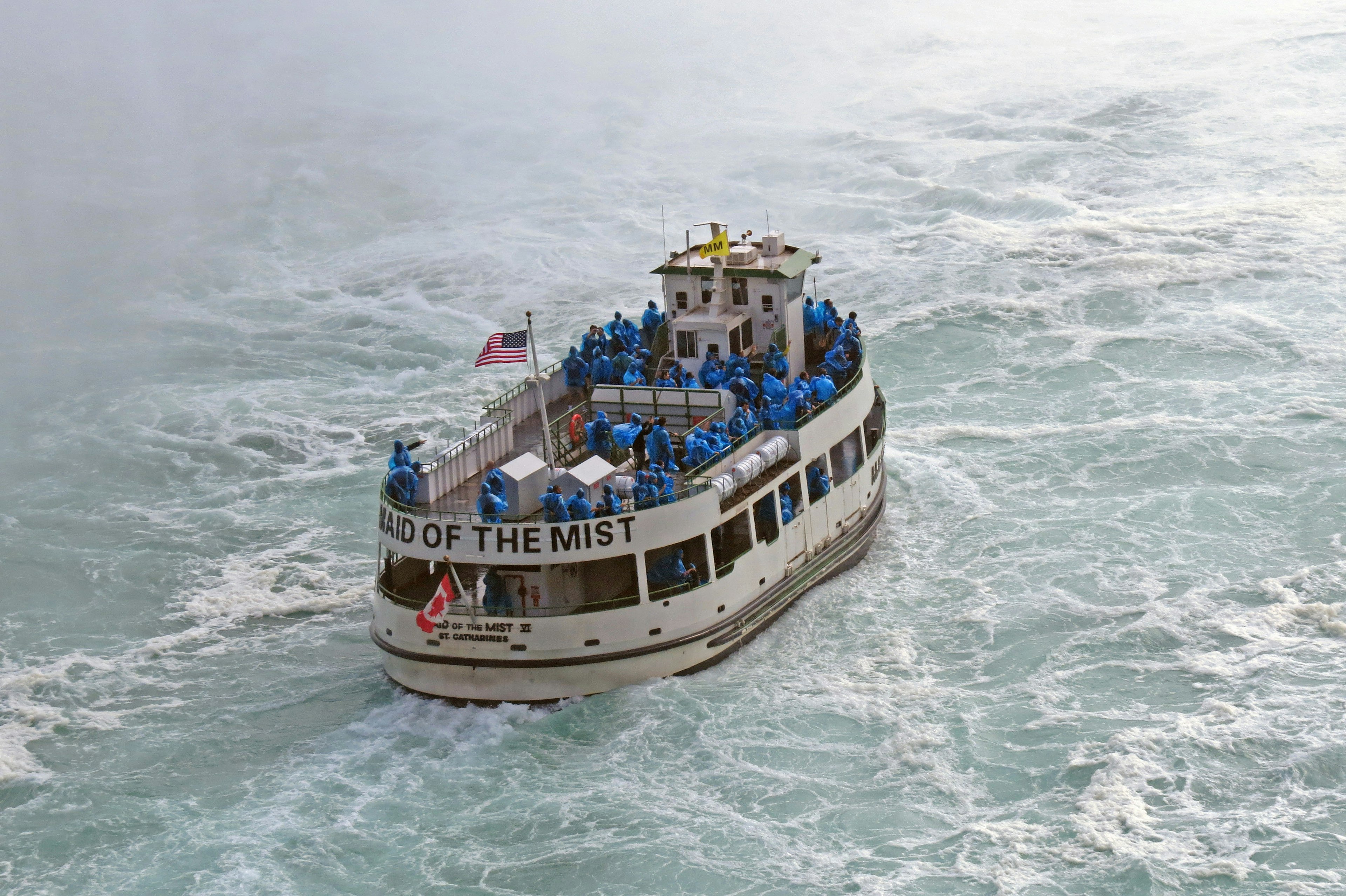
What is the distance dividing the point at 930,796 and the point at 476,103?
207 ft

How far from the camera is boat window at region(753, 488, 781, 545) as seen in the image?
26.9 metres

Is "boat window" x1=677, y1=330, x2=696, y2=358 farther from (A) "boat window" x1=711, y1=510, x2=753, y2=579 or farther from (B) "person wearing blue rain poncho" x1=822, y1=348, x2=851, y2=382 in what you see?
(A) "boat window" x1=711, y1=510, x2=753, y2=579

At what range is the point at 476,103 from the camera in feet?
260

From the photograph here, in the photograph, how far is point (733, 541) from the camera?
26656 millimetres

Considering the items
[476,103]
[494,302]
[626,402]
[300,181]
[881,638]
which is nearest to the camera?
[881,638]

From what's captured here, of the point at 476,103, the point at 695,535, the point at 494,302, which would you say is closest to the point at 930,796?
the point at 695,535

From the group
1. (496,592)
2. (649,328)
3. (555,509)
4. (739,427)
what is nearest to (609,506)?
(555,509)

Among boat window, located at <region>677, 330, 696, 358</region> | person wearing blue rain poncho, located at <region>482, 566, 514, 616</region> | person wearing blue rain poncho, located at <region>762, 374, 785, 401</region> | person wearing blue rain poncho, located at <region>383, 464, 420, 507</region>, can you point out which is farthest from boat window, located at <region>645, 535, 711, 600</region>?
boat window, located at <region>677, 330, 696, 358</region>

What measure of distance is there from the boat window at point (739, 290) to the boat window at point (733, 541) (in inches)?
242

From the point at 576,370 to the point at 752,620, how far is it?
7139 mm

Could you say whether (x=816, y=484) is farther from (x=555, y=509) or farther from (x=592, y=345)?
(x=555, y=509)

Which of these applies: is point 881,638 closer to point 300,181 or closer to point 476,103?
point 300,181

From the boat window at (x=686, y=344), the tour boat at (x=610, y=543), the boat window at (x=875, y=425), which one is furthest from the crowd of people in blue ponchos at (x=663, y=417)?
the boat window at (x=875, y=425)

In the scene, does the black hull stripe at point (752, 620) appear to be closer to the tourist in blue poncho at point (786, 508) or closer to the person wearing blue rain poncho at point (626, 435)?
the tourist in blue poncho at point (786, 508)
